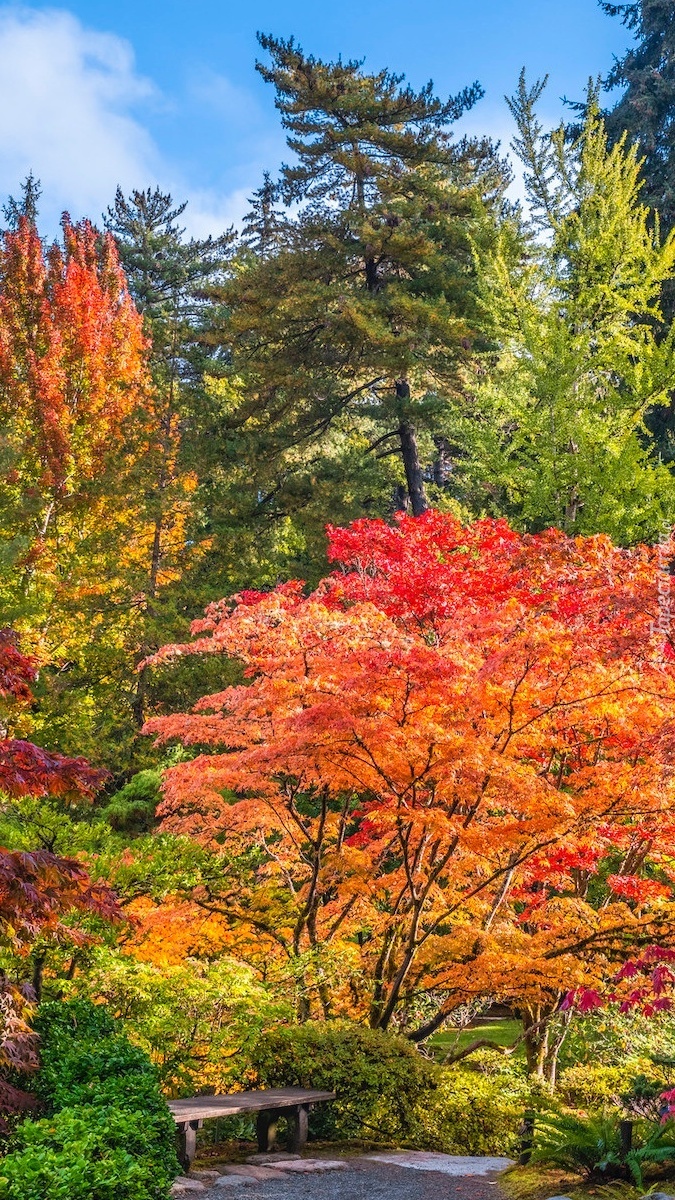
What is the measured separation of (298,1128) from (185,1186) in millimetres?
1342

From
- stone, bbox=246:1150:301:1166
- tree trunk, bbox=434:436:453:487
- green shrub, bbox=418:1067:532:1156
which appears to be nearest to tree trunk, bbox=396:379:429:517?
tree trunk, bbox=434:436:453:487

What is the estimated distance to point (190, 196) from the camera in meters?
31.1

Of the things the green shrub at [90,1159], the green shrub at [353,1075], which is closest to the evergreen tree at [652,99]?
the green shrub at [353,1075]


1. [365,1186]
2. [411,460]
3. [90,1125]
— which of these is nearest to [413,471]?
[411,460]

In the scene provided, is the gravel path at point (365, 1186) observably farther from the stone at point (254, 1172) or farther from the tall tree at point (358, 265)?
the tall tree at point (358, 265)

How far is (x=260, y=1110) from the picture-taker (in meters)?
6.52

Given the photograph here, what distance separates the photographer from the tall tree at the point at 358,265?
16312 millimetres

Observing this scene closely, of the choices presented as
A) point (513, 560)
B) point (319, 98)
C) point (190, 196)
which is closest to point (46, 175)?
point (190, 196)

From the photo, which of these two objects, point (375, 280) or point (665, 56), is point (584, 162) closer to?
point (375, 280)

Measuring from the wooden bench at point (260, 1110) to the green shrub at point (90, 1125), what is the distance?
658mm

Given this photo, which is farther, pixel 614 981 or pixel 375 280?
pixel 375 280

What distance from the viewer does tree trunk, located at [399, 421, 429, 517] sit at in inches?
685

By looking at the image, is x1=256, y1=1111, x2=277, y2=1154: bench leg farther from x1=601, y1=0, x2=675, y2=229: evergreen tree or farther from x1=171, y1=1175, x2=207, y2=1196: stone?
x1=601, y1=0, x2=675, y2=229: evergreen tree

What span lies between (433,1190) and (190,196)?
100ft
